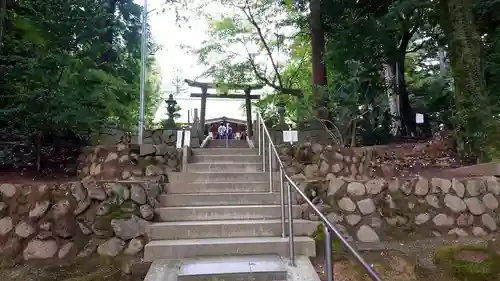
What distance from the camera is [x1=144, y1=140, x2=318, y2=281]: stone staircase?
285 cm

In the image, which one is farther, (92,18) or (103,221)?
(92,18)

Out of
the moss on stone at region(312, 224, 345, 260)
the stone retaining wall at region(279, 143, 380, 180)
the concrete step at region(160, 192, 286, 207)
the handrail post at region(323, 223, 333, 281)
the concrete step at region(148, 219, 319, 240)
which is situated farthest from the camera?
the stone retaining wall at region(279, 143, 380, 180)

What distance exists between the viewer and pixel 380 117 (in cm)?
866

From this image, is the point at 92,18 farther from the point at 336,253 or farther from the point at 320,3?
the point at 320,3

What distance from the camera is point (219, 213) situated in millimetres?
3816

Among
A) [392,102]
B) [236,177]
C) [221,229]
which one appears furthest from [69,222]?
[392,102]

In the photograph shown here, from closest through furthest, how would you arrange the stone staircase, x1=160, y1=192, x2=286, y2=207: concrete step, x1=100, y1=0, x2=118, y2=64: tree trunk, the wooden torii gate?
the stone staircase → x1=160, y1=192, x2=286, y2=207: concrete step → x1=100, y1=0, x2=118, y2=64: tree trunk → the wooden torii gate

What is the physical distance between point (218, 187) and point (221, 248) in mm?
1425

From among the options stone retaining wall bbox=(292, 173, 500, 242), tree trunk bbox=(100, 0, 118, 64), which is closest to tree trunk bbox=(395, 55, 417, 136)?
stone retaining wall bbox=(292, 173, 500, 242)

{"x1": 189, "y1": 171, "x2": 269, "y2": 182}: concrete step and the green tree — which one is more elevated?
the green tree

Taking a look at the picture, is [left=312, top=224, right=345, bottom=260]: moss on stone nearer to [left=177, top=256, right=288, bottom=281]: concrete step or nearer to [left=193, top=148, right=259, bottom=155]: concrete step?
[left=177, top=256, right=288, bottom=281]: concrete step

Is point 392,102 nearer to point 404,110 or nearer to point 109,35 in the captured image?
point 404,110

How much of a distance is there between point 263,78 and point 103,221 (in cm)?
816

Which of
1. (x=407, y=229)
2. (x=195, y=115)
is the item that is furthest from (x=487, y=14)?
(x=195, y=115)
